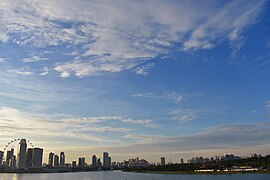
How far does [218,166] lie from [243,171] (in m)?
34.2

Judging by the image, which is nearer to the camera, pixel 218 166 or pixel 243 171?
pixel 243 171

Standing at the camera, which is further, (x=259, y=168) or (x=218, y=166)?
(x=218, y=166)

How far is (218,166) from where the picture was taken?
19875 cm

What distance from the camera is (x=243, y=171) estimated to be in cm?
16525

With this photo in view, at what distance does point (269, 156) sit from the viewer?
192 meters

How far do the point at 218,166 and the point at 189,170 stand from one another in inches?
776

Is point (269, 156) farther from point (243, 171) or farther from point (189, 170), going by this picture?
point (189, 170)

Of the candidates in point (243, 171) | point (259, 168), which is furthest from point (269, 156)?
point (243, 171)

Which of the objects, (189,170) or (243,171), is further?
(189,170)

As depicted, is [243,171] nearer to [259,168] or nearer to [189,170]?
[259,168]

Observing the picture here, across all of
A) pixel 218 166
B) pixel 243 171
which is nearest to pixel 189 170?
pixel 218 166

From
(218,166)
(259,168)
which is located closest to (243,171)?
(259,168)

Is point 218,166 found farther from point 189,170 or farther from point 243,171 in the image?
point 243,171

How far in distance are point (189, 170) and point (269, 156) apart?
165ft
